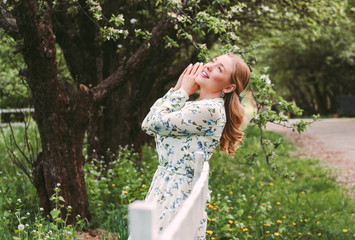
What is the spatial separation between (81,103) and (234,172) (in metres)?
4.40

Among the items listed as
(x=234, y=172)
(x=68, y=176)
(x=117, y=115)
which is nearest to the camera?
(x=68, y=176)

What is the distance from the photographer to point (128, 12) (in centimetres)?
664

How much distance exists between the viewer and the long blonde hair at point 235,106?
262 centimetres

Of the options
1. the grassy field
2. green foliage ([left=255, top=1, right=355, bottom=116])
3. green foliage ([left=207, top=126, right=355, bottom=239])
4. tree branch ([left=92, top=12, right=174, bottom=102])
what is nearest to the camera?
the grassy field

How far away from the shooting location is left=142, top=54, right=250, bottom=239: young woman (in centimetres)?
239

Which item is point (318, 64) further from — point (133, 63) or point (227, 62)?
point (227, 62)

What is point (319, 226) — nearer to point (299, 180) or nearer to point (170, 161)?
point (299, 180)

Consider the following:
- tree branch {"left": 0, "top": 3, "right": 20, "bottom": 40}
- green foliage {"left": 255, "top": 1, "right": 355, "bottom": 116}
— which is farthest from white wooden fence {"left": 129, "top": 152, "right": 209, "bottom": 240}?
green foliage {"left": 255, "top": 1, "right": 355, "bottom": 116}

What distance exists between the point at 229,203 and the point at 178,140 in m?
3.42

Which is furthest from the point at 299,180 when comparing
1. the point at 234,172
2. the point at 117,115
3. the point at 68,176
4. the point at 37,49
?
the point at 37,49

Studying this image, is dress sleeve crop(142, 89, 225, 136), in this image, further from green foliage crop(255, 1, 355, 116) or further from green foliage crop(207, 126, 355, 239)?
green foliage crop(255, 1, 355, 116)

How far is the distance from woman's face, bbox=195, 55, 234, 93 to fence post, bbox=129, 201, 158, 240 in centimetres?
164

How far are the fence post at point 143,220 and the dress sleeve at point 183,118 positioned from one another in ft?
4.51

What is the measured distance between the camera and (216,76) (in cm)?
256
